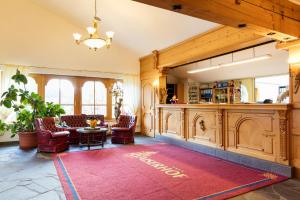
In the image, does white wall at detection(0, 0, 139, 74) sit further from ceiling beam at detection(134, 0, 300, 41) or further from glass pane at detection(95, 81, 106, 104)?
ceiling beam at detection(134, 0, 300, 41)

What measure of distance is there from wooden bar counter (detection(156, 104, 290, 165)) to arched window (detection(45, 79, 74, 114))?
152 inches

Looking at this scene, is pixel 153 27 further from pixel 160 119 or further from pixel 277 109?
pixel 277 109

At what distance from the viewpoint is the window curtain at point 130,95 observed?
8.52 metres

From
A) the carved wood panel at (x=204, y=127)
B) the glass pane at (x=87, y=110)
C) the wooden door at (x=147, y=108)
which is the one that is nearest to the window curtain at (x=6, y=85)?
the glass pane at (x=87, y=110)

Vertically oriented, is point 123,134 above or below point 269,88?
below

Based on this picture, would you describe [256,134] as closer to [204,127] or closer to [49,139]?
[204,127]

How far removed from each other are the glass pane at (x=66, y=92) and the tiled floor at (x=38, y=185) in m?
3.23

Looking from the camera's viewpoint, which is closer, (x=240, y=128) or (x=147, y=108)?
(x=240, y=128)

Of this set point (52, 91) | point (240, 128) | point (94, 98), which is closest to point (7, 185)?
point (240, 128)

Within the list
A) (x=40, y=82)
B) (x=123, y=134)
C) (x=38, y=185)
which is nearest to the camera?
(x=38, y=185)

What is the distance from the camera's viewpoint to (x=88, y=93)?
316 inches

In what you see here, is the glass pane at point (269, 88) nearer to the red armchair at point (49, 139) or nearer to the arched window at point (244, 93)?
the arched window at point (244, 93)

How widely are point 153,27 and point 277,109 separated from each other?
12.8 ft

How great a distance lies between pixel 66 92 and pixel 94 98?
3.36 feet
